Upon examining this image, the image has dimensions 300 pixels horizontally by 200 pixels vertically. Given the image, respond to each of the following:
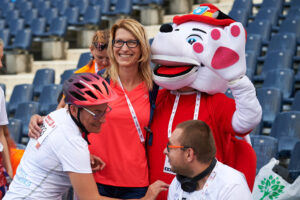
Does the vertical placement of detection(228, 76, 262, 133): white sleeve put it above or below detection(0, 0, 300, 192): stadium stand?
above

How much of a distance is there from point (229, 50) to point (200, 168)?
54 cm

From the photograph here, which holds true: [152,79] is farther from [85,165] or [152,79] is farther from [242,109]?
[85,165]

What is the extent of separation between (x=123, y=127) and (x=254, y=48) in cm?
434

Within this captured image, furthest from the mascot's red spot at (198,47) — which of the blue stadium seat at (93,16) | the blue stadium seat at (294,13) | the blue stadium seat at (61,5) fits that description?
the blue stadium seat at (61,5)

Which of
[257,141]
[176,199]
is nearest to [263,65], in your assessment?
[257,141]

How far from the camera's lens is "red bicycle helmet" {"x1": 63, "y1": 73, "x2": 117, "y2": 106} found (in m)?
1.90

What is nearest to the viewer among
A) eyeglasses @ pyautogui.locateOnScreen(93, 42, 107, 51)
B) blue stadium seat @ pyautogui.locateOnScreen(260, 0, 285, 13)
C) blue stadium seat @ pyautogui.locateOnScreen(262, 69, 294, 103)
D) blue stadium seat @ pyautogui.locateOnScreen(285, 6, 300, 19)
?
eyeglasses @ pyautogui.locateOnScreen(93, 42, 107, 51)

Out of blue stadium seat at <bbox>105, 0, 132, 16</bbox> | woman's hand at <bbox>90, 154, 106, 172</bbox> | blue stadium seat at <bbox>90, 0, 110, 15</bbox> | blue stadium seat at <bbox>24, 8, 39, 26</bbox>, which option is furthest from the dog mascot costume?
blue stadium seat at <bbox>24, 8, 39, 26</bbox>

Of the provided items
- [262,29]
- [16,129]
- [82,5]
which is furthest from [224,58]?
[82,5]

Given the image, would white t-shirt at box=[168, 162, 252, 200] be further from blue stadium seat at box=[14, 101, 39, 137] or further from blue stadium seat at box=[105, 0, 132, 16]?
blue stadium seat at box=[105, 0, 132, 16]

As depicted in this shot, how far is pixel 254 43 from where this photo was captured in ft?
21.1

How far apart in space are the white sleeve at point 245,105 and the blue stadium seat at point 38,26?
7.27 meters

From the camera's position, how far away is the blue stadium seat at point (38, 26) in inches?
356

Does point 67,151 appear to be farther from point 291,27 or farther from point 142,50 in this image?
point 291,27
